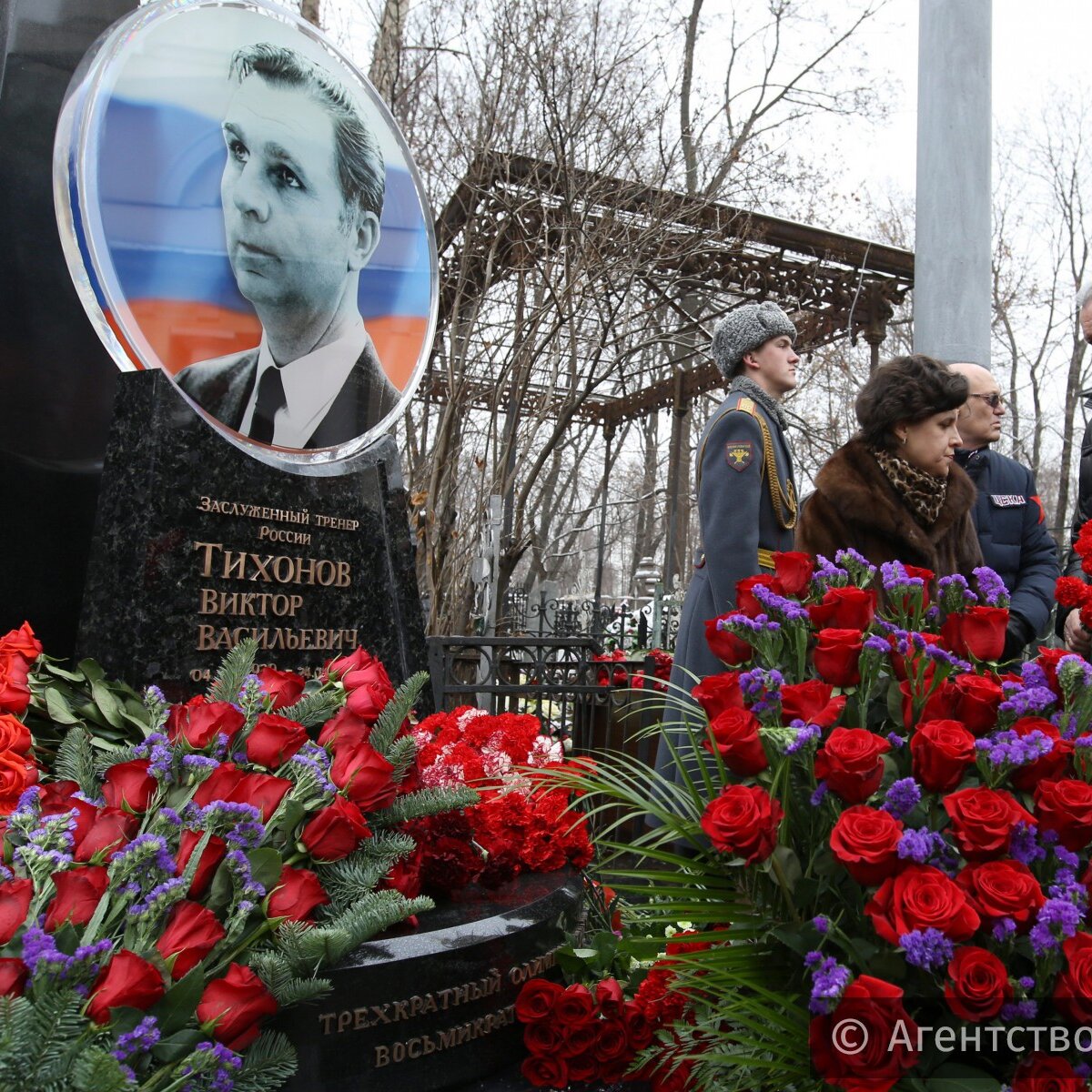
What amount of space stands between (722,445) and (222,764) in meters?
1.92

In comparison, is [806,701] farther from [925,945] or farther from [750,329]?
[750,329]

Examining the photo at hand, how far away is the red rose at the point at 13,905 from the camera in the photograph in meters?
1.25

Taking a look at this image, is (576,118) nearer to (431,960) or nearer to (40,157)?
(40,157)

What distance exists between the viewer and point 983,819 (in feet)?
3.89

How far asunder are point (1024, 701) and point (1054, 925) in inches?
11.5

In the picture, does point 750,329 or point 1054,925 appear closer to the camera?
point 1054,925

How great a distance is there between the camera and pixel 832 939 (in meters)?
1.26

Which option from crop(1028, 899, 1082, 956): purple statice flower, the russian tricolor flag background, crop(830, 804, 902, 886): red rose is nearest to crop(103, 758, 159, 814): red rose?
crop(830, 804, 902, 886): red rose

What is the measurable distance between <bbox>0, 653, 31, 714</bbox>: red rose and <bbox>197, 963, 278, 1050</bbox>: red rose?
2.76 ft

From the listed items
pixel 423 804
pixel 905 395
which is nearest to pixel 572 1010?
pixel 423 804

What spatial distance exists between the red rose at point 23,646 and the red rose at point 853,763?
1593mm

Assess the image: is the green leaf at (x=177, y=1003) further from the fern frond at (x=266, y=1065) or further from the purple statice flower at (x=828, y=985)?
the purple statice flower at (x=828, y=985)

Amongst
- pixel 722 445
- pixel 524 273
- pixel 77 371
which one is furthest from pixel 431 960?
pixel 524 273

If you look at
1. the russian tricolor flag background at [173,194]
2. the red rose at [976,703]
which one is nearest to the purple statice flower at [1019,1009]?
the red rose at [976,703]
